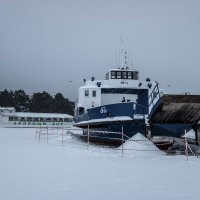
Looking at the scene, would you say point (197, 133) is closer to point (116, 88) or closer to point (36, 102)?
point (116, 88)

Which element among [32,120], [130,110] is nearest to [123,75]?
[130,110]

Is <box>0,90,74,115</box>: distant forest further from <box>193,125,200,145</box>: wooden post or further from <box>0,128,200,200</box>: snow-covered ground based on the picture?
<box>0,128,200,200</box>: snow-covered ground

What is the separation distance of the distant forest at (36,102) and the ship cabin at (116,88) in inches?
2948

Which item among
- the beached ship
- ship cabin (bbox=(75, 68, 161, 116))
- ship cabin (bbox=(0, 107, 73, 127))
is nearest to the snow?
the beached ship

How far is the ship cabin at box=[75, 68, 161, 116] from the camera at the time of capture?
1986cm

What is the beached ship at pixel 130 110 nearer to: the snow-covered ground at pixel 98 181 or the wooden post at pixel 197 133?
the wooden post at pixel 197 133

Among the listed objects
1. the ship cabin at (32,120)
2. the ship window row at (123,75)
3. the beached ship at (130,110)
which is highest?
the ship window row at (123,75)

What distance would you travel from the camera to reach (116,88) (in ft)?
64.2

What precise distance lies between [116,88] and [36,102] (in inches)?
3179

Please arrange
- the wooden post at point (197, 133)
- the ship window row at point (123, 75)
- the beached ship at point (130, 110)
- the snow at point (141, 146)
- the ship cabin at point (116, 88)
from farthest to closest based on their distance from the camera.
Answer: the ship window row at point (123, 75)
the ship cabin at point (116, 88)
the wooden post at point (197, 133)
the beached ship at point (130, 110)
the snow at point (141, 146)

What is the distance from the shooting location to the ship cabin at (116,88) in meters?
19.9

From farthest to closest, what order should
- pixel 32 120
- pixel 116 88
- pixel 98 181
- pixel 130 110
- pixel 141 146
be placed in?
1. pixel 32 120
2. pixel 116 88
3. pixel 130 110
4. pixel 141 146
5. pixel 98 181

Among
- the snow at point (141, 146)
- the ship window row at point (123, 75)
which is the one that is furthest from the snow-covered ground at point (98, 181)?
the ship window row at point (123, 75)

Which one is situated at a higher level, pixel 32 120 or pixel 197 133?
pixel 197 133
